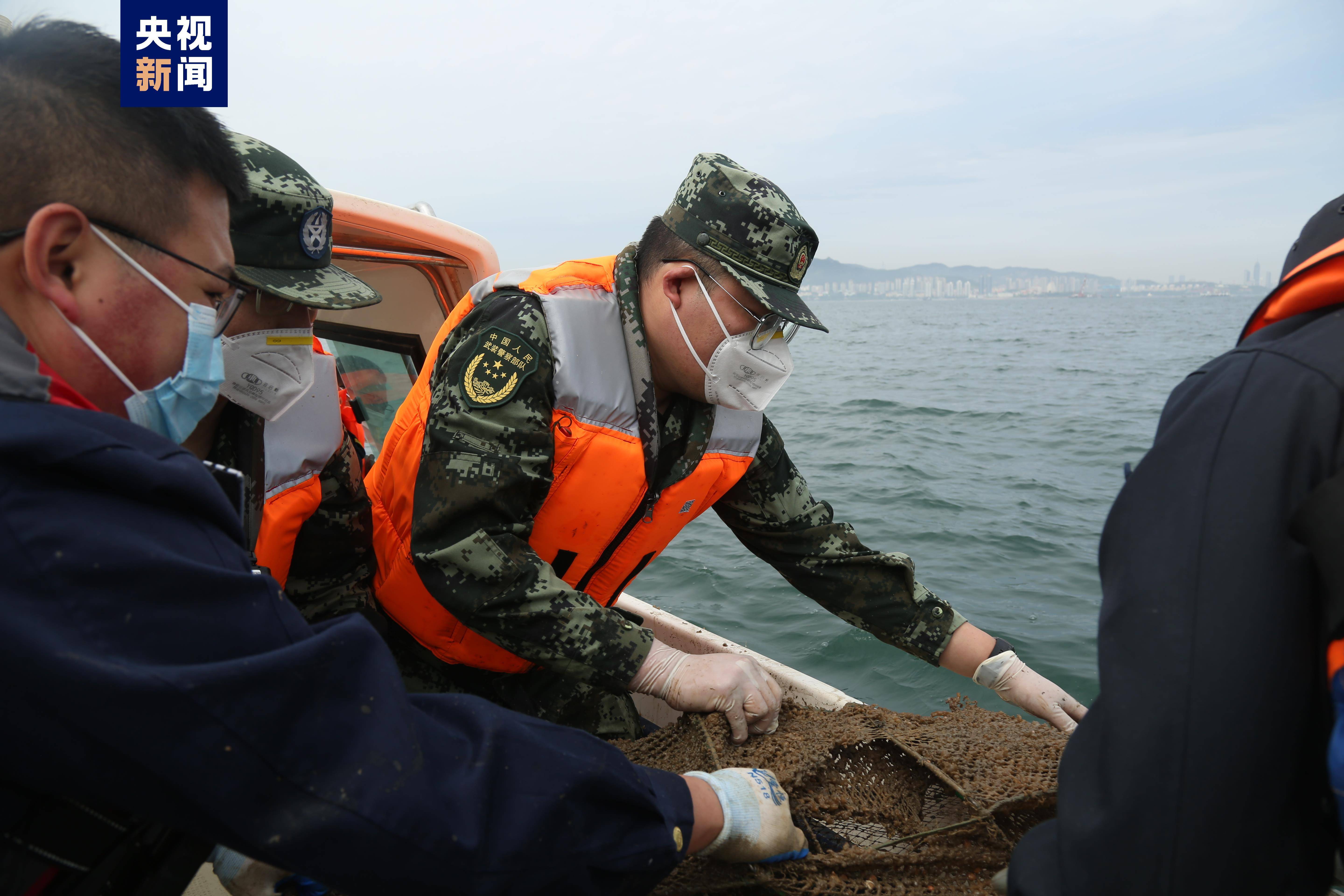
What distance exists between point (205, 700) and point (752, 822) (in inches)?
41.4

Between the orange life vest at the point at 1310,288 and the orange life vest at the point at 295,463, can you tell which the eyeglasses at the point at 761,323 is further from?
the orange life vest at the point at 1310,288

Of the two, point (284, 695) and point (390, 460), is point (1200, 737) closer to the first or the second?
point (284, 695)

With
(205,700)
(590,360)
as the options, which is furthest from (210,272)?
(590,360)

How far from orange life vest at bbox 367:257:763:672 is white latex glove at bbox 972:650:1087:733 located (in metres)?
0.97

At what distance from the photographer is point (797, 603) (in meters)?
5.74

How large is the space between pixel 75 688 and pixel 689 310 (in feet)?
5.52

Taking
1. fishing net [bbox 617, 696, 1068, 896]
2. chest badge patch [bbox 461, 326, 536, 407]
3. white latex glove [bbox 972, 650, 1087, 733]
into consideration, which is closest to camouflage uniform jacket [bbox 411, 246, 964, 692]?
chest badge patch [bbox 461, 326, 536, 407]

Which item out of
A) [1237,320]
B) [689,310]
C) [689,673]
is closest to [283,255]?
[689,310]

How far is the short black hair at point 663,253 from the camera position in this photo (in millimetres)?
2215

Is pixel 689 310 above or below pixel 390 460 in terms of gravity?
above

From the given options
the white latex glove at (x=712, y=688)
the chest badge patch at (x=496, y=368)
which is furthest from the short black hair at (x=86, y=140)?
the white latex glove at (x=712, y=688)

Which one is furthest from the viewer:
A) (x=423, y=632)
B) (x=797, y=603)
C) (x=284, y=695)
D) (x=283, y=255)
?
(x=797, y=603)

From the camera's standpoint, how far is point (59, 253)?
1.01m

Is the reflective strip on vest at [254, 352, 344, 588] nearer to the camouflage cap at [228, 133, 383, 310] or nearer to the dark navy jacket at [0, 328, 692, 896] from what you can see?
the camouflage cap at [228, 133, 383, 310]
